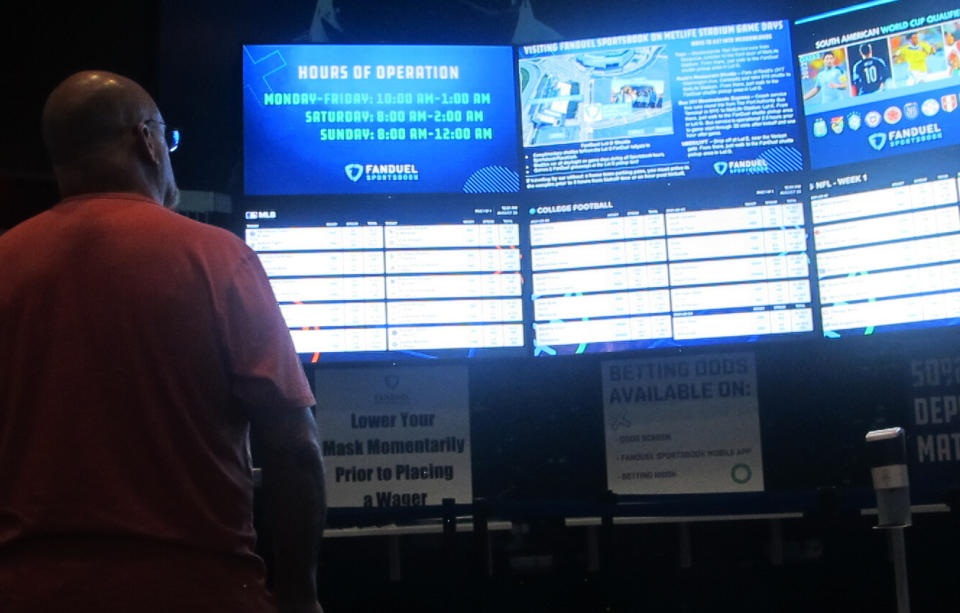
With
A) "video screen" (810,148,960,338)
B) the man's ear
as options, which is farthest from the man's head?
"video screen" (810,148,960,338)

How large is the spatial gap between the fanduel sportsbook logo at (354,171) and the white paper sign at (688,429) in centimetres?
138

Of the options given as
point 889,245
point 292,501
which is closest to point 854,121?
point 889,245

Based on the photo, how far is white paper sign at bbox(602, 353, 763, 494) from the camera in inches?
172

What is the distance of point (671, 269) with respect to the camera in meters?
4.47

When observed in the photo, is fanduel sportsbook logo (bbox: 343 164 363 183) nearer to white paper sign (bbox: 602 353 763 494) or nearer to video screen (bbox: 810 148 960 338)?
white paper sign (bbox: 602 353 763 494)

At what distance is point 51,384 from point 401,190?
9.37 feet

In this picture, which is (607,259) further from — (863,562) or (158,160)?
(158,160)

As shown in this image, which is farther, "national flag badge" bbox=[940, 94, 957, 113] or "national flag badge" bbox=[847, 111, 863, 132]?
"national flag badge" bbox=[847, 111, 863, 132]

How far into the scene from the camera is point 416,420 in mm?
4473

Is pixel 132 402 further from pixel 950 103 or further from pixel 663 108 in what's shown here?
pixel 950 103

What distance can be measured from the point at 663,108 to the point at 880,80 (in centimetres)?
86

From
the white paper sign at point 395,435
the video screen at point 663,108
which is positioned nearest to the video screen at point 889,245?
the video screen at point 663,108

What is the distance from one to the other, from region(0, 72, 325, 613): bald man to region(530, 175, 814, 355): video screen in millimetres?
2630

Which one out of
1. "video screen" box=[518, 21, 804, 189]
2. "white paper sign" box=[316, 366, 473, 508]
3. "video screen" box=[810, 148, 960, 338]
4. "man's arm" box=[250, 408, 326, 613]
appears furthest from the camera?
"video screen" box=[518, 21, 804, 189]
